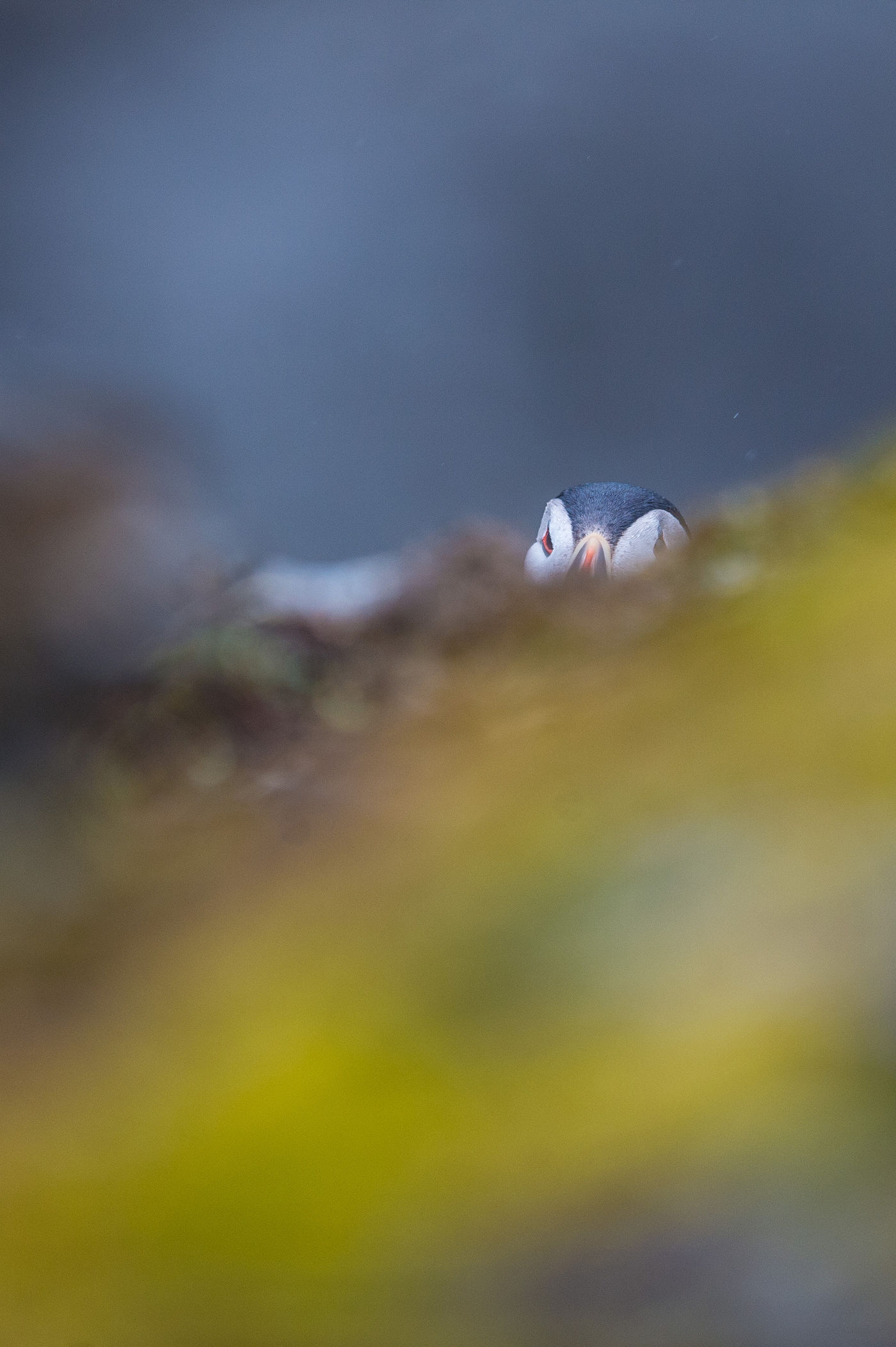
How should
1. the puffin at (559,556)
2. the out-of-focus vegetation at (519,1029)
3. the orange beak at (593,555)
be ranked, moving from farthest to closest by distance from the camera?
A: the puffin at (559,556) < the orange beak at (593,555) < the out-of-focus vegetation at (519,1029)


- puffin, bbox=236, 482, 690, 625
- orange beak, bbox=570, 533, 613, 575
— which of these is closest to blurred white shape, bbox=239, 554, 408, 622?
puffin, bbox=236, 482, 690, 625

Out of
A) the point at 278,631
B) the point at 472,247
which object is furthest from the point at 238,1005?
the point at 472,247

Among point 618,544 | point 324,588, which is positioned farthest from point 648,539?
point 324,588

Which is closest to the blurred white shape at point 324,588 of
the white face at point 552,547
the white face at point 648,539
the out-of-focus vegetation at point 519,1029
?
Result: the white face at point 552,547

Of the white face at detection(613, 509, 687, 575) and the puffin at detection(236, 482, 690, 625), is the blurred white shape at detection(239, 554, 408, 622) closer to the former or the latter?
the puffin at detection(236, 482, 690, 625)

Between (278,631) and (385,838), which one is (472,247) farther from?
(385,838)

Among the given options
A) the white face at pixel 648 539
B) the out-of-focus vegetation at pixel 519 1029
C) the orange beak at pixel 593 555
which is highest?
the white face at pixel 648 539

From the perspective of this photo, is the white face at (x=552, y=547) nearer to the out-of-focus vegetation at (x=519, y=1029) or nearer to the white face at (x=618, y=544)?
the white face at (x=618, y=544)
